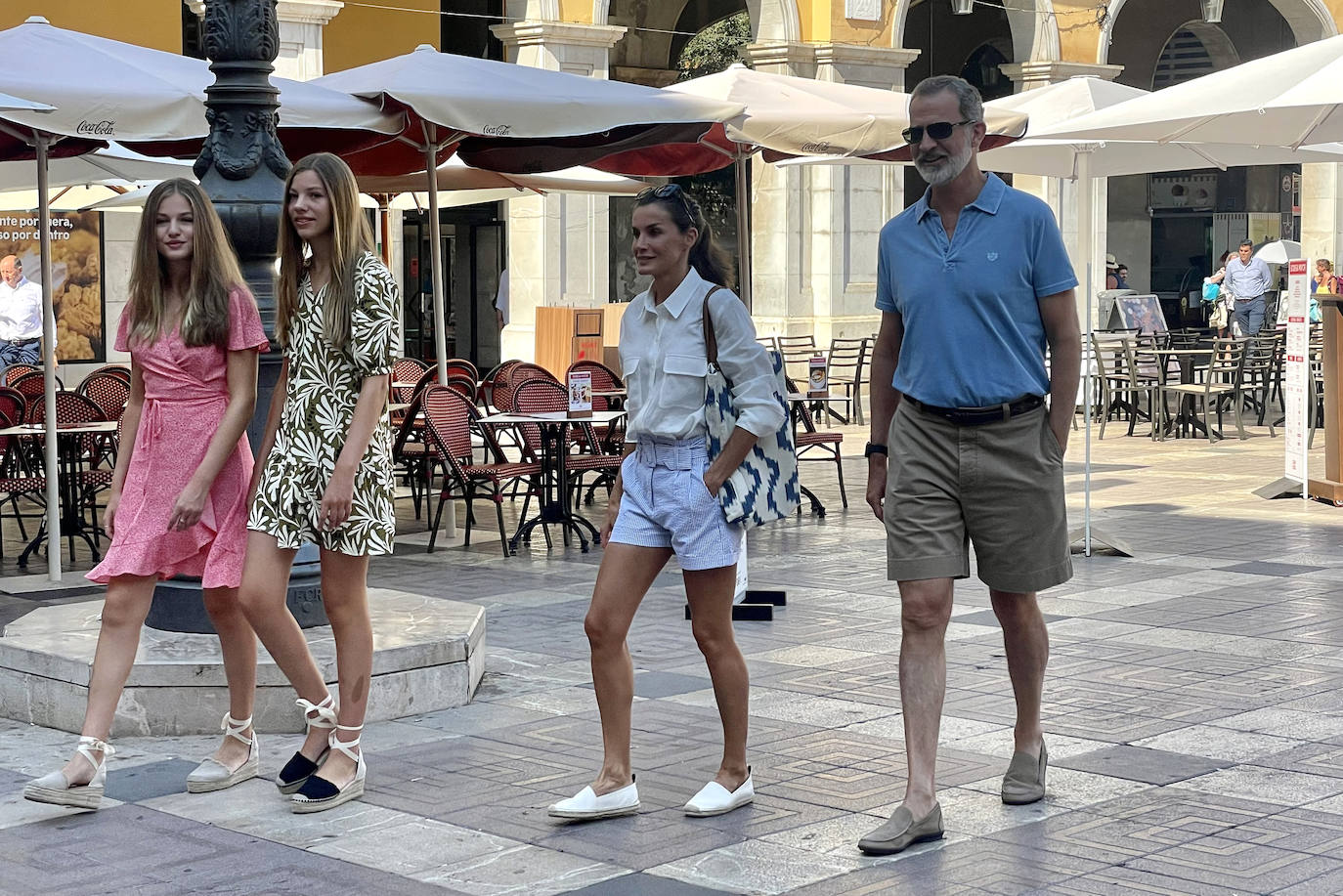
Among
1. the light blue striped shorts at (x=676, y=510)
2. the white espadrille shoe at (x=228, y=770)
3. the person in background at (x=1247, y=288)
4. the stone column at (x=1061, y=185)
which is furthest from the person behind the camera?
the stone column at (x=1061, y=185)

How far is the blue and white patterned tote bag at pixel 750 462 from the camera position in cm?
513

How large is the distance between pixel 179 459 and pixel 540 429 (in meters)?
6.21

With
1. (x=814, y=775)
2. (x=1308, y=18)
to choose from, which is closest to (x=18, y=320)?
(x=814, y=775)

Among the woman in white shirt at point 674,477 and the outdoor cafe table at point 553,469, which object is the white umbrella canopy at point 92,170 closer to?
the outdoor cafe table at point 553,469

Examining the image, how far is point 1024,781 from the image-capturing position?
5.34m

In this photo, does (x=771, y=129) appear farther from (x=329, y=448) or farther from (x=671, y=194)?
(x=329, y=448)

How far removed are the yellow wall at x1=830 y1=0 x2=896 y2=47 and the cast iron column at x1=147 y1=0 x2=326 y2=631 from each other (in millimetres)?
16802

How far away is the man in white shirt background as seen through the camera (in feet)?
57.8

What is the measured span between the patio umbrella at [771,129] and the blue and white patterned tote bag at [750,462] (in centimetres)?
652

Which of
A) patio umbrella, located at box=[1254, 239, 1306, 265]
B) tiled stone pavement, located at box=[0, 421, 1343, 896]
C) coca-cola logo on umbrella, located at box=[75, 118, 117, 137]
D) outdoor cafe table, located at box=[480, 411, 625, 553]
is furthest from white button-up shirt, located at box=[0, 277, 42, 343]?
patio umbrella, located at box=[1254, 239, 1306, 265]

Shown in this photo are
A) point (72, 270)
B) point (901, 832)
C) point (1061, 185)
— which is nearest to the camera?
point (901, 832)

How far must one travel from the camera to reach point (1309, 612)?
863 cm

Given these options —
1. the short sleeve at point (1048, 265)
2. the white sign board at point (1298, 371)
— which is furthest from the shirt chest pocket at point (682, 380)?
the white sign board at point (1298, 371)

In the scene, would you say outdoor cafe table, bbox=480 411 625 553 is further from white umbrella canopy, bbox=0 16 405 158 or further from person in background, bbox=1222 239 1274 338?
person in background, bbox=1222 239 1274 338
